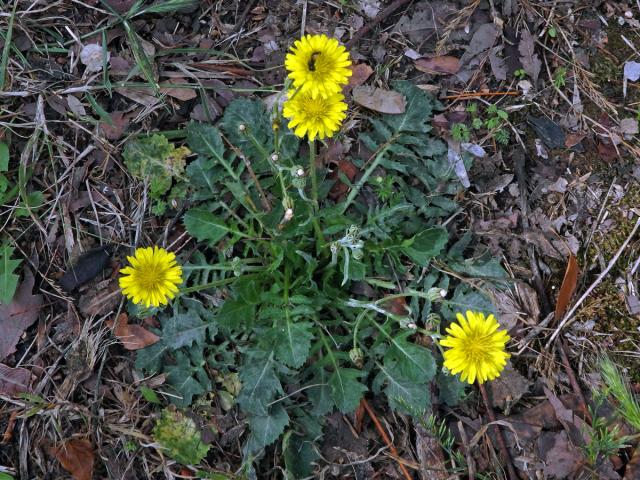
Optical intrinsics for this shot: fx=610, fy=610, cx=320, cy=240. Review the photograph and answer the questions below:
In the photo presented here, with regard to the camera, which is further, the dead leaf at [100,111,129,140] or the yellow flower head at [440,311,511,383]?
the dead leaf at [100,111,129,140]

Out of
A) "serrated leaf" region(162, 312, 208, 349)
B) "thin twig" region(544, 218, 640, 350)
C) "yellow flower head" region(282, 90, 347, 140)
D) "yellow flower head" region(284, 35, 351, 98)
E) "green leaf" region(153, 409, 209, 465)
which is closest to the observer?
Answer: "yellow flower head" region(284, 35, 351, 98)

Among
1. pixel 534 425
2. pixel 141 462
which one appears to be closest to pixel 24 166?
pixel 141 462

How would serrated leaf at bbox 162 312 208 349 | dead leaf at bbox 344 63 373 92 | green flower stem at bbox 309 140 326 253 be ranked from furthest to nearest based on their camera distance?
dead leaf at bbox 344 63 373 92 < serrated leaf at bbox 162 312 208 349 < green flower stem at bbox 309 140 326 253

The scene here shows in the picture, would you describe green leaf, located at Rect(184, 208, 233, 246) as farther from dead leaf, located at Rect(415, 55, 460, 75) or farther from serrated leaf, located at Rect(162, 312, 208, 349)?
dead leaf, located at Rect(415, 55, 460, 75)

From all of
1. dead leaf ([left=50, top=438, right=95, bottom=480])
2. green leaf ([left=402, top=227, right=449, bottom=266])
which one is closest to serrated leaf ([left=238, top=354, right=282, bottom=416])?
dead leaf ([left=50, top=438, right=95, bottom=480])

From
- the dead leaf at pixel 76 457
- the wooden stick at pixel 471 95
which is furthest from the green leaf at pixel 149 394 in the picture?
the wooden stick at pixel 471 95

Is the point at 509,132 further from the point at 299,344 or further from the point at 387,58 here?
the point at 299,344
